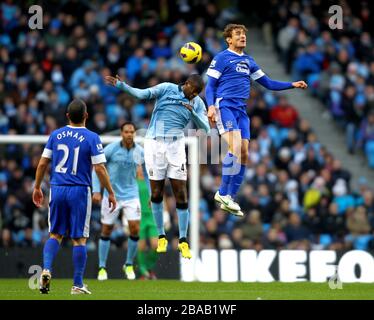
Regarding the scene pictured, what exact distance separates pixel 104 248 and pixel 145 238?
1.59 meters

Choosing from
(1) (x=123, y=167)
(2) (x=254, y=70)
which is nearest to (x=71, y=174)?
(2) (x=254, y=70)

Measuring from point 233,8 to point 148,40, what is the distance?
3678mm

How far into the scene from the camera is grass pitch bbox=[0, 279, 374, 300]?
16.5m

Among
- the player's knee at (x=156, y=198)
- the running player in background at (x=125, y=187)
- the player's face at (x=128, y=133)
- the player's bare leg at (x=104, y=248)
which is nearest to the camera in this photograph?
the player's knee at (x=156, y=198)

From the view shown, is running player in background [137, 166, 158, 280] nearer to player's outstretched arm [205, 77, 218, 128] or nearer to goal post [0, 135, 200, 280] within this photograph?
goal post [0, 135, 200, 280]

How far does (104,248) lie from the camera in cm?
2139

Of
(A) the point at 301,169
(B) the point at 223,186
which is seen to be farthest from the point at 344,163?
(B) the point at 223,186

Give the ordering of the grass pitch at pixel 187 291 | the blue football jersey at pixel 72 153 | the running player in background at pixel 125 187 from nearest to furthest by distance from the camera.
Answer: the blue football jersey at pixel 72 153 < the grass pitch at pixel 187 291 < the running player in background at pixel 125 187

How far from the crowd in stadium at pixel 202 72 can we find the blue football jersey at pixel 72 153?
740 cm

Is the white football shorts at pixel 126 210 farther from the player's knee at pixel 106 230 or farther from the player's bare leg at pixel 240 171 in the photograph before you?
the player's bare leg at pixel 240 171

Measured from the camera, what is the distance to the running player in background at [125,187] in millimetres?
21000

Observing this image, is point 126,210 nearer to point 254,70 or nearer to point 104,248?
point 104,248

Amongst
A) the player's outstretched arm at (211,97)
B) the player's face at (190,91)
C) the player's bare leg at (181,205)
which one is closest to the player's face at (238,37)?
the player's outstretched arm at (211,97)
